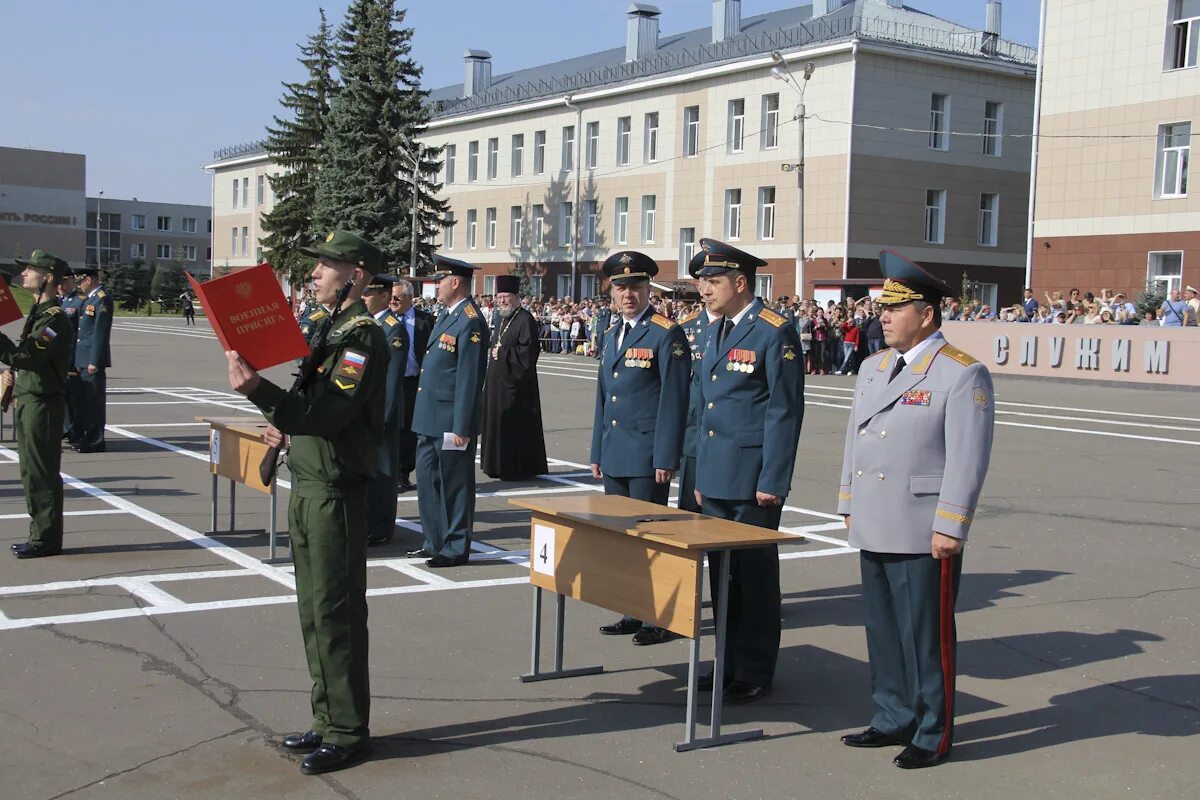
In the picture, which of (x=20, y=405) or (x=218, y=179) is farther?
(x=218, y=179)

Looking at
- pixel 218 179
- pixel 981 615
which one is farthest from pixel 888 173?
pixel 218 179

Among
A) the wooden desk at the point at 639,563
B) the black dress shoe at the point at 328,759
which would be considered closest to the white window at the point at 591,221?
the wooden desk at the point at 639,563

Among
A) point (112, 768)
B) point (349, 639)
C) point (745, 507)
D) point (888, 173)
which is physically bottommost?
point (112, 768)

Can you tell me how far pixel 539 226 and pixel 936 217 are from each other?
66.4ft

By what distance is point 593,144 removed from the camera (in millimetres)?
57562

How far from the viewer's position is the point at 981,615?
7820 millimetres

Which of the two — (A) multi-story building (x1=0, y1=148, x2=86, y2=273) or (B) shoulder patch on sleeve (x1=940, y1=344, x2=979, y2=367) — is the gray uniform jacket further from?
(A) multi-story building (x1=0, y1=148, x2=86, y2=273)

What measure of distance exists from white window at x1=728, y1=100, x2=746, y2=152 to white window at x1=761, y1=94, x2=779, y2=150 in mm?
1218

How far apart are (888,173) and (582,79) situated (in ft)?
56.9

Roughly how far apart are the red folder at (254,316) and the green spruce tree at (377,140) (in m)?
50.9

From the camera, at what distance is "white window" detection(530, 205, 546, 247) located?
61375 millimetres

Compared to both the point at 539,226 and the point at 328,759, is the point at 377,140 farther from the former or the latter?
the point at 328,759

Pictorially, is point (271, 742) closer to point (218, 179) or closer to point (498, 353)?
point (498, 353)

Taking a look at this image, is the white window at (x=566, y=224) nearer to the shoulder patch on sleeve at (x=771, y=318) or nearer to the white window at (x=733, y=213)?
the white window at (x=733, y=213)
